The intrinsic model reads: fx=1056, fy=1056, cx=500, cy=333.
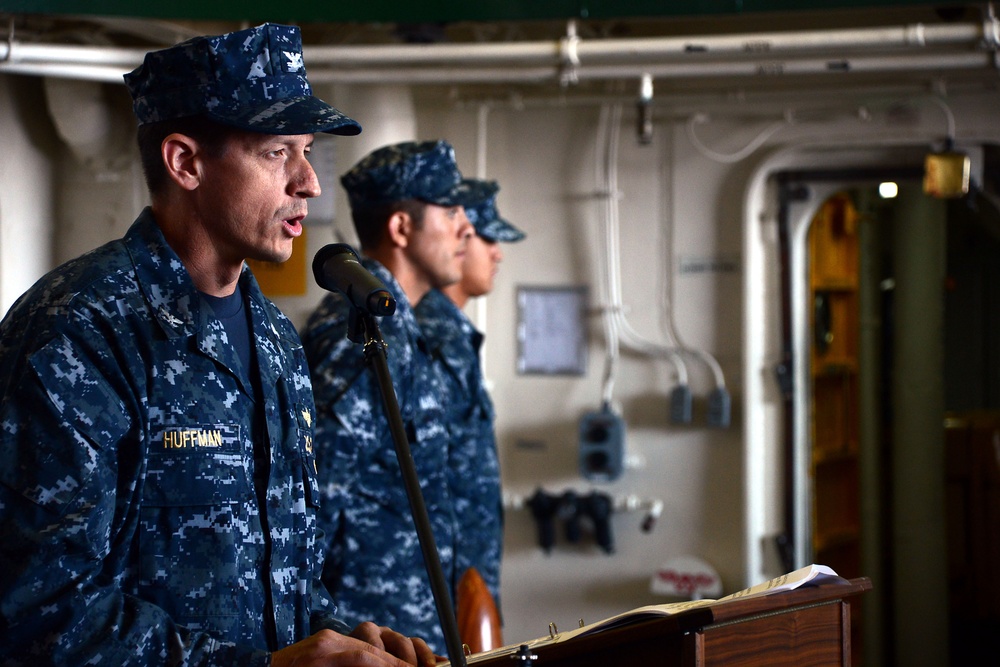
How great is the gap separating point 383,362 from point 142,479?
34cm

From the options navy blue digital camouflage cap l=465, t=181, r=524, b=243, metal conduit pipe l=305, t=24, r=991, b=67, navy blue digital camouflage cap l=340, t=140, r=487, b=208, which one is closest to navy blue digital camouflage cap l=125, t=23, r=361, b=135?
navy blue digital camouflage cap l=340, t=140, r=487, b=208

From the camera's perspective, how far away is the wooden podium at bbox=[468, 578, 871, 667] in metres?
1.19

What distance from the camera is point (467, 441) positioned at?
3.02 metres

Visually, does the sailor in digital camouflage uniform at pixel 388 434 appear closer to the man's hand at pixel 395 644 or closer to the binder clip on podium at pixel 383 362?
the man's hand at pixel 395 644

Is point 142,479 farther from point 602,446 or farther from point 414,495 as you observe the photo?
point 602,446

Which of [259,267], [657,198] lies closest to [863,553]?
[657,198]

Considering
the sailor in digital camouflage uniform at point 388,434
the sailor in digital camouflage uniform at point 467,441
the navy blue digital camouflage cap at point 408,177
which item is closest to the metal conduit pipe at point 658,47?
the sailor in digital camouflage uniform at point 467,441

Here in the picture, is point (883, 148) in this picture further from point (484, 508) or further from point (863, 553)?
point (484, 508)

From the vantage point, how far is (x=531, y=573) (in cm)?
473

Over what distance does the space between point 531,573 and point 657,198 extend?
177 centimetres

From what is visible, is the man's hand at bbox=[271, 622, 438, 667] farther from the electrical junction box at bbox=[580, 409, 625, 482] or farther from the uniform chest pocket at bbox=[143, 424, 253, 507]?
the electrical junction box at bbox=[580, 409, 625, 482]

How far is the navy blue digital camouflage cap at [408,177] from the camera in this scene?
9.46 feet

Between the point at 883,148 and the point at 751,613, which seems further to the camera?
the point at 883,148

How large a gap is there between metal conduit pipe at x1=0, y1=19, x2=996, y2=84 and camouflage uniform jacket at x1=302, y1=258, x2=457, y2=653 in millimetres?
1620
